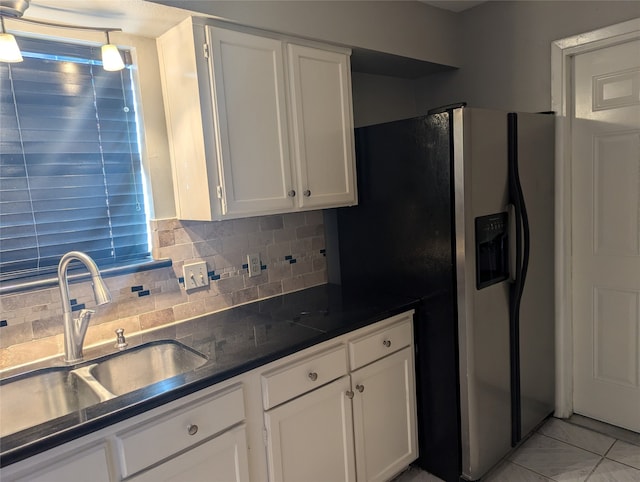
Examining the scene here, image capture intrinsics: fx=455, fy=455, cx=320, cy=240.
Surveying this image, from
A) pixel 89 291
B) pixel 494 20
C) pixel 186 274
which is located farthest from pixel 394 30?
pixel 89 291

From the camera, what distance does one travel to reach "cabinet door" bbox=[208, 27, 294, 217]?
177cm

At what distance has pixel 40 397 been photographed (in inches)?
60.3

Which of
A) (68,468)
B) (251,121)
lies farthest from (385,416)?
(251,121)

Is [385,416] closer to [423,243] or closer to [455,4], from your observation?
[423,243]

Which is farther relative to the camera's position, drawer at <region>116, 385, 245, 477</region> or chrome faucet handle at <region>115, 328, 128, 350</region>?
chrome faucet handle at <region>115, 328, 128, 350</region>

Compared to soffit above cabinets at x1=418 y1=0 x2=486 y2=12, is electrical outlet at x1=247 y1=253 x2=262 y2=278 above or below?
below

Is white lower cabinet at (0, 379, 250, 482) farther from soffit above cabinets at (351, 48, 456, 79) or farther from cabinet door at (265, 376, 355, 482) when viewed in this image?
soffit above cabinets at (351, 48, 456, 79)

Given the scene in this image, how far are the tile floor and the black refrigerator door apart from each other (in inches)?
12.7

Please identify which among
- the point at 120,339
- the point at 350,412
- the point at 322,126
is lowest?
the point at 350,412

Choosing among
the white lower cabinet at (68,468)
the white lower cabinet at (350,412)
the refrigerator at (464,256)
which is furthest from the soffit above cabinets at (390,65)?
the white lower cabinet at (68,468)

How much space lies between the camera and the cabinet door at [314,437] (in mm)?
1623

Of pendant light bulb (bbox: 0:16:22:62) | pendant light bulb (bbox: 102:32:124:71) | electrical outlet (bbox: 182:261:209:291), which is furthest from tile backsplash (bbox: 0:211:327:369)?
pendant light bulb (bbox: 0:16:22:62)

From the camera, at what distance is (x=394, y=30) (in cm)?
230

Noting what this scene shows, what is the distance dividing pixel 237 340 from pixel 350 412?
1.86 ft
